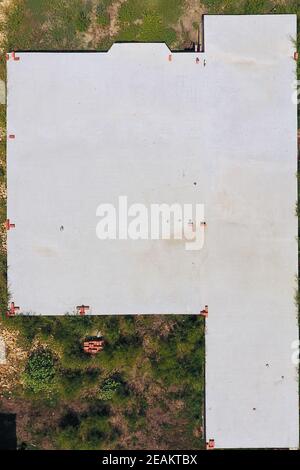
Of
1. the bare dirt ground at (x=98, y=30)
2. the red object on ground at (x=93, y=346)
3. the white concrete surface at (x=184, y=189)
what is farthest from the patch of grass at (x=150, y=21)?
the red object on ground at (x=93, y=346)

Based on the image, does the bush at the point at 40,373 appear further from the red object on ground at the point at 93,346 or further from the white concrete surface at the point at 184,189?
the white concrete surface at the point at 184,189

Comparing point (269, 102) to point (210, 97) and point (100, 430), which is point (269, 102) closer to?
point (210, 97)

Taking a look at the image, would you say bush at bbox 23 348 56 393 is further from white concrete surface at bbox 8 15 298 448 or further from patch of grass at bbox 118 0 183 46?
patch of grass at bbox 118 0 183 46

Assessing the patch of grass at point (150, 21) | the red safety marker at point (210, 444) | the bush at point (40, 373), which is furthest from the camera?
the patch of grass at point (150, 21)

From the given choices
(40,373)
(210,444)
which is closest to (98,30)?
(40,373)

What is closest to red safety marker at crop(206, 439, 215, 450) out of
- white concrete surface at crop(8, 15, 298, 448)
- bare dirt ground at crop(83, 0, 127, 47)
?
white concrete surface at crop(8, 15, 298, 448)
